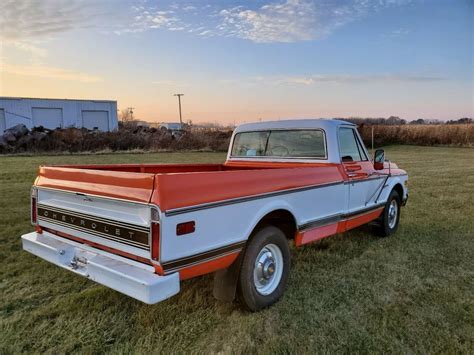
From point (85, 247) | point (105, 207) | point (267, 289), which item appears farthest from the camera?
point (267, 289)

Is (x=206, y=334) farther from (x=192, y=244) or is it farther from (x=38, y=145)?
(x=38, y=145)

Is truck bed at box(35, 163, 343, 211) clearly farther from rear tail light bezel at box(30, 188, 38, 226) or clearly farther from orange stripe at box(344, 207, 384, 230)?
orange stripe at box(344, 207, 384, 230)

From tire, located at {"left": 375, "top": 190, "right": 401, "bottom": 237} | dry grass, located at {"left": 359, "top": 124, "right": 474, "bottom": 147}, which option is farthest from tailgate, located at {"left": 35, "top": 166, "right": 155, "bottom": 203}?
dry grass, located at {"left": 359, "top": 124, "right": 474, "bottom": 147}

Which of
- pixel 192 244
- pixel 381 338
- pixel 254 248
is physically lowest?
pixel 381 338

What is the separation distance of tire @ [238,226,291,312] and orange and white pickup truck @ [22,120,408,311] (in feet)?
0.03

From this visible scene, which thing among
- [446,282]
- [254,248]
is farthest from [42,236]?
[446,282]

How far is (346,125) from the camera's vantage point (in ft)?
17.7

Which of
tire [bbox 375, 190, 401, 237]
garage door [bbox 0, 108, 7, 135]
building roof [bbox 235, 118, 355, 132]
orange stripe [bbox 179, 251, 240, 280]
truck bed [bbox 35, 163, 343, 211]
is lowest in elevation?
tire [bbox 375, 190, 401, 237]

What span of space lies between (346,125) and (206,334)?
3.49m

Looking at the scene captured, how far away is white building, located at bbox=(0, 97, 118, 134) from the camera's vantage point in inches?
1559

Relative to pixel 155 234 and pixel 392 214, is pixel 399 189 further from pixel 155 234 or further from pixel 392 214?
pixel 155 234

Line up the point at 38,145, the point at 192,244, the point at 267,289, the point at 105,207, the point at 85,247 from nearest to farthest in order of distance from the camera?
the point at 192,244
the point at 105,207
the point at 85,247
the point at 267,289
the point at 38,145

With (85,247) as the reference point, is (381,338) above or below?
below

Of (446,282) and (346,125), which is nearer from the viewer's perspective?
(446,282)
